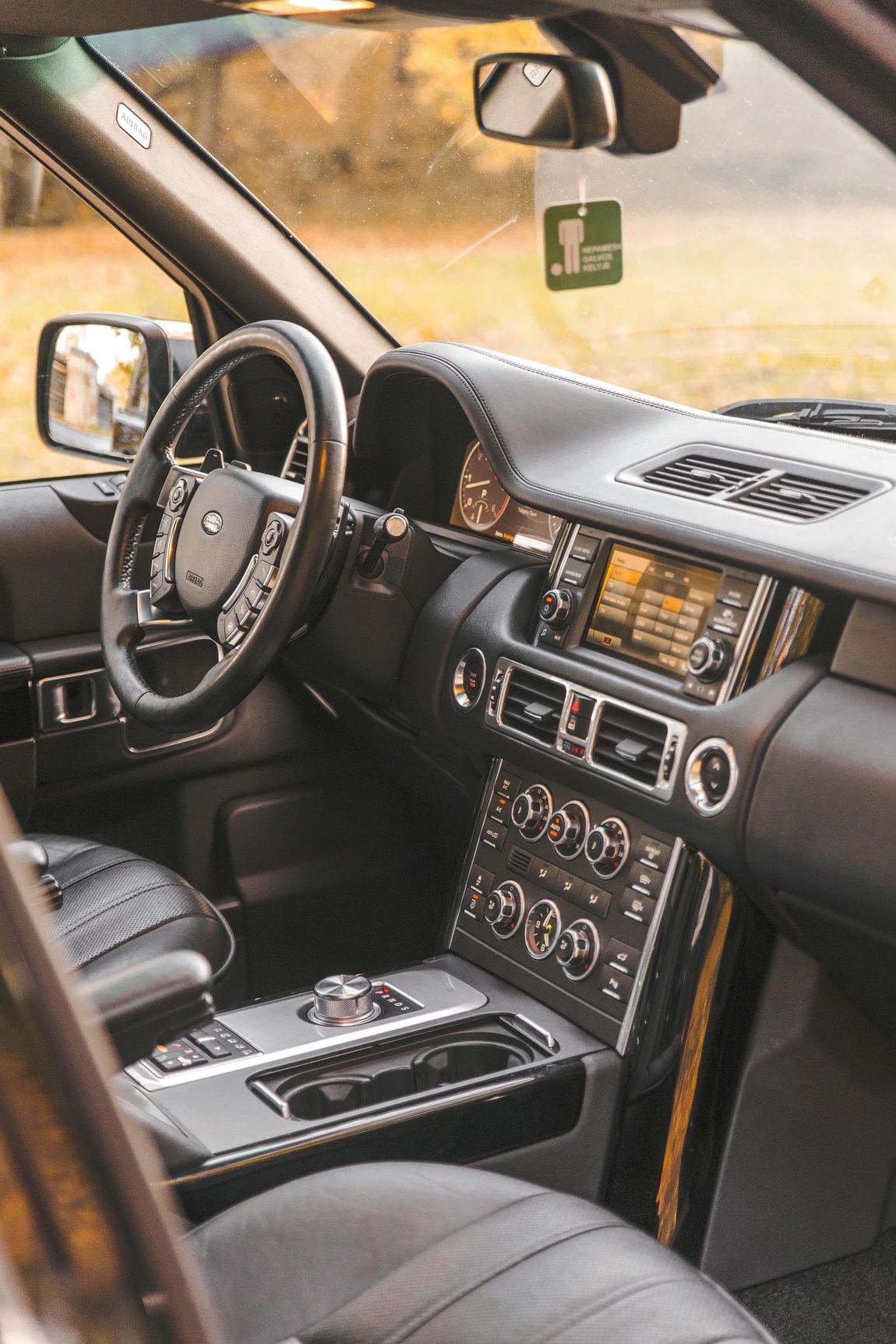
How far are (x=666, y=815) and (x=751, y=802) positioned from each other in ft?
0.45

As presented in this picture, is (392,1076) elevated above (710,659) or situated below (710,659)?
below

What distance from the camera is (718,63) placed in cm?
117

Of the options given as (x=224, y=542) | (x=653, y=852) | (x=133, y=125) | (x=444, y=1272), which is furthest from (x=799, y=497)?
(x=133, y=125)

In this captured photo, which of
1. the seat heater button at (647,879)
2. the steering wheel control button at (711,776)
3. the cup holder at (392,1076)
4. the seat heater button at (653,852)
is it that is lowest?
the cup holder at (392,1076)

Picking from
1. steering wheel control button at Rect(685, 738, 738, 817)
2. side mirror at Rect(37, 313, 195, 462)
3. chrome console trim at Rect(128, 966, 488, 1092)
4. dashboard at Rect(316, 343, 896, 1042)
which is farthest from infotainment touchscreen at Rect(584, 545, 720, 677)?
side mirror at Rect(37, 313, 195, 462)

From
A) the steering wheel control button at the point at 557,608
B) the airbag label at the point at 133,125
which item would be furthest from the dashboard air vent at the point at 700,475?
the airbag label at the point at 133,125

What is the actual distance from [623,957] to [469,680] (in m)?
0.45

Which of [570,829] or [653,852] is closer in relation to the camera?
[653,852]

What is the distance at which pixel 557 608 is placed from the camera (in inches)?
72.1

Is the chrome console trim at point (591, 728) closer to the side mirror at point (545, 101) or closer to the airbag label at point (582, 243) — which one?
the side mirror at point (545, 101)

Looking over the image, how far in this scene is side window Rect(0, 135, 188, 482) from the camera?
242 centimetres

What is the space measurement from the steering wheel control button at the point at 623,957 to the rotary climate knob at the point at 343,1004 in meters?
0.30

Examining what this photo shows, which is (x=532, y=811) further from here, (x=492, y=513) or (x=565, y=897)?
(x=492, y=513)

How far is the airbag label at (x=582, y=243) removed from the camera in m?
2.49
